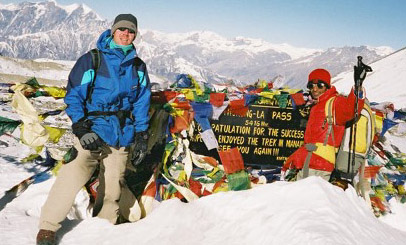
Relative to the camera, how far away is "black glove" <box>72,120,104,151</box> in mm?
3514

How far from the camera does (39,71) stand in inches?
2859

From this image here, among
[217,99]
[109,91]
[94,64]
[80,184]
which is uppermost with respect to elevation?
[94,64]

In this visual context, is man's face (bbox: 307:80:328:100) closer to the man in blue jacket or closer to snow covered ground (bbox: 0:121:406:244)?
snow covered ground (bbox: 0:121:406:244)

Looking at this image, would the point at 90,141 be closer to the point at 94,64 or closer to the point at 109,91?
the point at 109,91

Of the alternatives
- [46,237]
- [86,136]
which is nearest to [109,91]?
[86,136]

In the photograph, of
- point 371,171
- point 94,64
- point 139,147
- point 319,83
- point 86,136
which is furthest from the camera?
point 371,171

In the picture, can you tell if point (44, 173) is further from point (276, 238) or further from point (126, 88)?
point (276, 238)

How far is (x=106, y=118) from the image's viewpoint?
3758 mm

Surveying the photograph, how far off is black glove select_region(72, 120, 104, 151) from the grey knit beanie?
1.06 meters

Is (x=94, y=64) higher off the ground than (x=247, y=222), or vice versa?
(x=94, y=64)

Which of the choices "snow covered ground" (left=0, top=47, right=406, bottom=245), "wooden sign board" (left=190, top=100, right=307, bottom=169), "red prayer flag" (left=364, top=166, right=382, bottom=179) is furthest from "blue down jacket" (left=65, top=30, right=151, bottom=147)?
"red prayer flag" (left=364, top=166, right=382, bottom=179)

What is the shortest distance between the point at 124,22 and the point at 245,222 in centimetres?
238

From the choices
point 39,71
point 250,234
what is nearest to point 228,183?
point 250,234

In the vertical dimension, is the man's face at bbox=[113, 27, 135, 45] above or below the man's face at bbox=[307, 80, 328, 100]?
above
